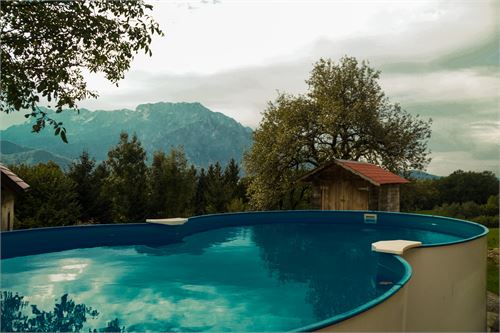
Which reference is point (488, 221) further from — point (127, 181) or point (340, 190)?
point (127, 181)

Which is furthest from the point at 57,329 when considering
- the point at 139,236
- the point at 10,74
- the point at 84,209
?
the point at 84,209

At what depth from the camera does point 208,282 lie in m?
8.71

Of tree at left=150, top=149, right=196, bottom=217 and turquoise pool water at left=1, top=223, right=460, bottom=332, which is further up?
tree at left=150, top=149, right=196, bottom=217

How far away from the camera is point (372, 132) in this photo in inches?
1035

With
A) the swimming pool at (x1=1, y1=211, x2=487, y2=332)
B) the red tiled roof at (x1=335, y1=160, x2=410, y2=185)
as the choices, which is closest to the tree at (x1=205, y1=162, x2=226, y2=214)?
the red tiled roof at (x1=335, y1=160, x2=410, y2=185)

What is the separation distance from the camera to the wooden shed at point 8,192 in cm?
1476

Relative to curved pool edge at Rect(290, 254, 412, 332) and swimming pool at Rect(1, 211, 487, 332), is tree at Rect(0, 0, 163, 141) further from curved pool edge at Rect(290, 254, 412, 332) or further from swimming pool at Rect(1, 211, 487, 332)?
curved pool edge at Rect(290, 254, 412, 332)

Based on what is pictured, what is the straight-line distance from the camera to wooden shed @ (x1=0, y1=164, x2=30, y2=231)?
14762mm

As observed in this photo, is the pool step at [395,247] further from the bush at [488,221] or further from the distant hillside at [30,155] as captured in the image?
the distant hillside at [30,155]

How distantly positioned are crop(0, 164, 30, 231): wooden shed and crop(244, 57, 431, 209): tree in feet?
46.3

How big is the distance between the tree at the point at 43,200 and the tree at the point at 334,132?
11668mm

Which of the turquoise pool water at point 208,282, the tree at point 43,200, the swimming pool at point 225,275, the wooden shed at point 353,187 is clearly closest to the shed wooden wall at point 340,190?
the wooden shed at point 353,187

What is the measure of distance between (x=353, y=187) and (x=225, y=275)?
1309 centimetres

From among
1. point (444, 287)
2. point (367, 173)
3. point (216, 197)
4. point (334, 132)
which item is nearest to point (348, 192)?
point (367, 173)
